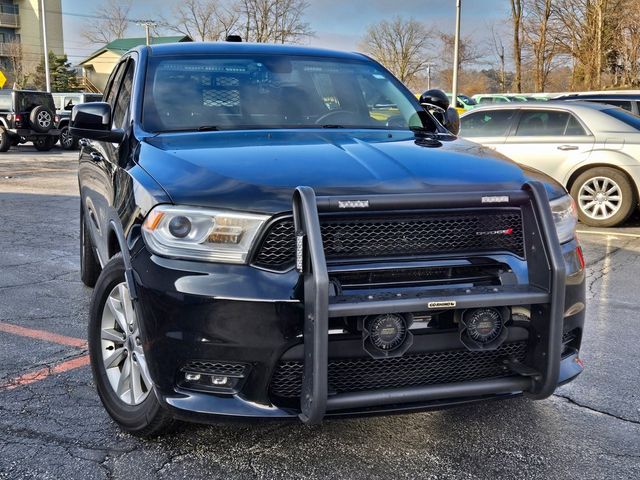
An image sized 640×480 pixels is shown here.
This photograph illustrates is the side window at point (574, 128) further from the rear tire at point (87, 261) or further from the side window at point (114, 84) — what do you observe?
the rear tire at point (87, 261)

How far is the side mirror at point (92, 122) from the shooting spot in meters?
3.72

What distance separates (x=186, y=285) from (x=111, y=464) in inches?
37.0

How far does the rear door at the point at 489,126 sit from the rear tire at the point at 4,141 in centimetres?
1665

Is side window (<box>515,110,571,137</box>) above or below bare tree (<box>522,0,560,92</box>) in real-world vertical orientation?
below

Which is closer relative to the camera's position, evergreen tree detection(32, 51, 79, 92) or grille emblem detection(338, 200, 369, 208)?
grille emblem detection(338, 200, 369, 208)

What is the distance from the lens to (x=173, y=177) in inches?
111

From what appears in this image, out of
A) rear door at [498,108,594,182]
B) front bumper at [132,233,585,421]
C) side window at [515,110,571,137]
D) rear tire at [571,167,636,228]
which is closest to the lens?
front bumper at [132,233,585,421]

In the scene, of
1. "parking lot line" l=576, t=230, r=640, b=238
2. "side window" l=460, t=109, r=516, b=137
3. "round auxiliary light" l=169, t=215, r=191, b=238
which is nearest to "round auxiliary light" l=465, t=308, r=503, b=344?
"round auxiliary light" l=169, t=215, r=191, b=238

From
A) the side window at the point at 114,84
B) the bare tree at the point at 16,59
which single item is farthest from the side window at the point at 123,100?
the bare tree at the point at 16,59

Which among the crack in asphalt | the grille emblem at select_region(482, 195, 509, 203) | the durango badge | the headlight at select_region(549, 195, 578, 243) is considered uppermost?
the grille emblem at select_region(482, 195, 509, 203)

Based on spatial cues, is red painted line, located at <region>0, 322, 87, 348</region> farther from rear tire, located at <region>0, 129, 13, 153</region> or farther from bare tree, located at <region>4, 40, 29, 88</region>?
bare tree, located at <region>4, 40, 29, 88</region>

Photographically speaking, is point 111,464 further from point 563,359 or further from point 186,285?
point 563,359

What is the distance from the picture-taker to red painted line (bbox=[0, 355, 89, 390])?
12.3 feet

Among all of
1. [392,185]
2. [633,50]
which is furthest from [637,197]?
[633,50]
